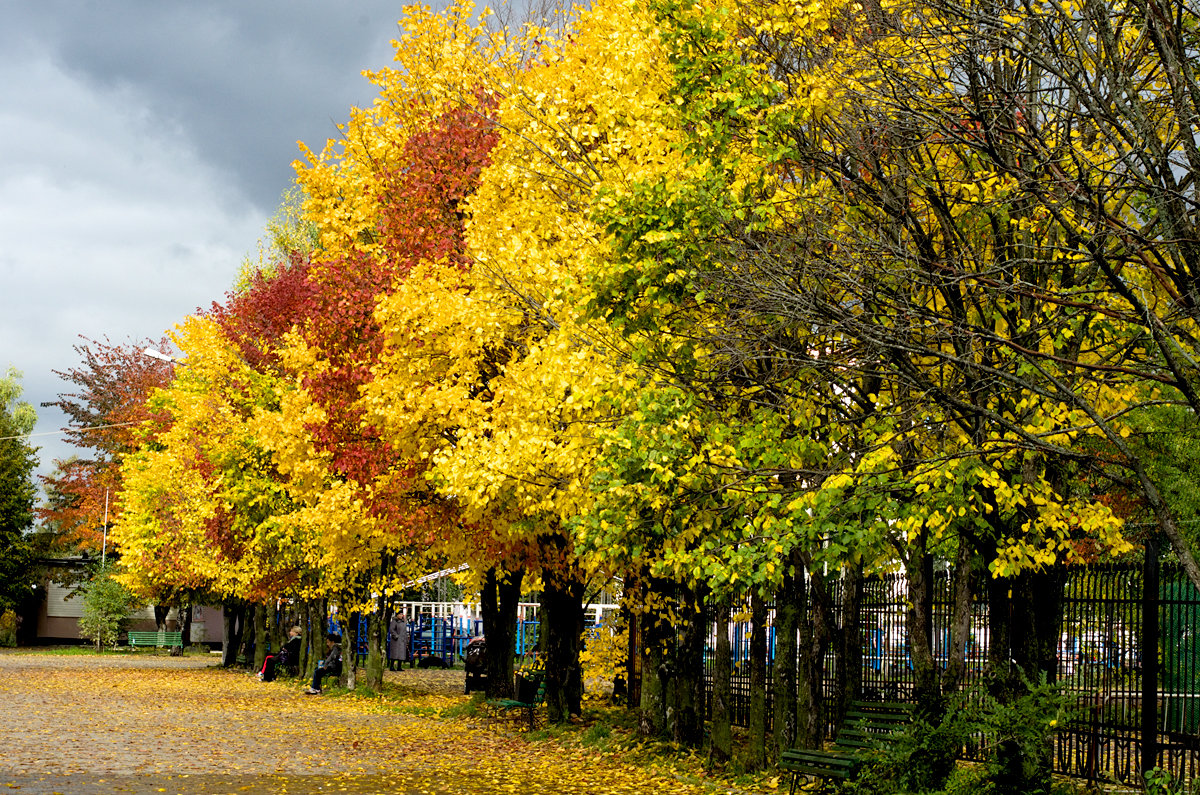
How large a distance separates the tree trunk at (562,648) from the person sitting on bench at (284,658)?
14826 mm

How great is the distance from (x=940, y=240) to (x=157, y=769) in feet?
33.2

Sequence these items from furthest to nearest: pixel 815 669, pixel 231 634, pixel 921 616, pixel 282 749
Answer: pixel 231 634 → pixel 282 749 → pixel 815 669 → pixel 921 616

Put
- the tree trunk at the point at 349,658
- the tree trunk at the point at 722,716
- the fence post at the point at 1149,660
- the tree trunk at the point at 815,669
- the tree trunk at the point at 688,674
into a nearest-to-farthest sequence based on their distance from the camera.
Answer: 1. the fence post at the point at 1149,660
2. the tree trunk at the point at 815,669
3. the tree trunk at the point at 722,716
4. the tree trunk at the point at 688,674
5. the tree trunk at the point at 349,658

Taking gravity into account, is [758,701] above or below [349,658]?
above

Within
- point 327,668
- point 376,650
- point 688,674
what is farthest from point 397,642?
point 688,674

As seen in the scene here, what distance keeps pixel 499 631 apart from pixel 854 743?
12649 millimetres

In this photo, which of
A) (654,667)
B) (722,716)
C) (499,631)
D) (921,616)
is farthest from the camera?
(499,631)

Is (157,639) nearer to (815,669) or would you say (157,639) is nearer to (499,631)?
(499,631)

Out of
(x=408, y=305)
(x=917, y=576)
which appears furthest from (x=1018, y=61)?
(x=408, y=305)

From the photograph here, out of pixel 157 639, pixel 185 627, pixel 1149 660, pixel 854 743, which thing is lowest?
pixel 157 639

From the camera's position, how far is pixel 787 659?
13711 millimetres

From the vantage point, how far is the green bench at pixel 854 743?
1118 centimetres

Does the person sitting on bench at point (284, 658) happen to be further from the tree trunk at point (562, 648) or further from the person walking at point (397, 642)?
the tree trunk at point (562, 648)

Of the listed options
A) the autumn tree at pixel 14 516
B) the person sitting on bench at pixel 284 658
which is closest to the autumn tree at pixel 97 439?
the autumn tree at pixel 14 516
